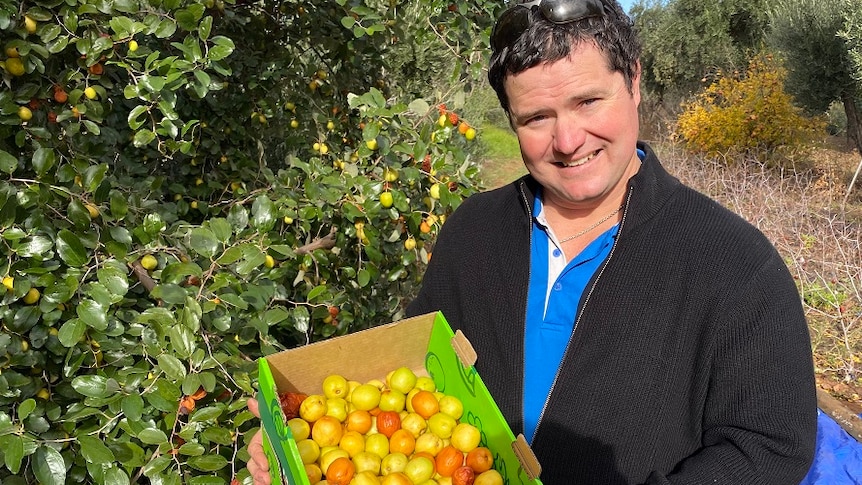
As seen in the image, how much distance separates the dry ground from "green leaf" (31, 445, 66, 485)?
4.64 m

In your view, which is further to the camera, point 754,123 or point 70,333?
point 754,123

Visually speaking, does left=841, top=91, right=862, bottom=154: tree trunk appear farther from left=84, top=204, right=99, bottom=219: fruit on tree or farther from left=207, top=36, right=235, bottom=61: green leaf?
left=84, top=204, right=99, bottom=219: fruit on tree

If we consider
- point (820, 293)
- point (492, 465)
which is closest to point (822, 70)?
point (820, 293)

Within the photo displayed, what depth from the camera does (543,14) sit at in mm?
1236

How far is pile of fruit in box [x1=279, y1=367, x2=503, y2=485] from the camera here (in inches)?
47.6

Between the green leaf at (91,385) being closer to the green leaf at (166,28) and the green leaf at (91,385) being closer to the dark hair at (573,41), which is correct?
the green leaf at (166,28)

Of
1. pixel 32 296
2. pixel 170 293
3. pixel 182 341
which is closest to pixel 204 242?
pixel 170 293

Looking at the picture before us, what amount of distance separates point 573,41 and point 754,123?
32.3 feet

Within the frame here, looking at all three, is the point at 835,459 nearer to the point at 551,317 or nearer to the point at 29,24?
the point at 551,317

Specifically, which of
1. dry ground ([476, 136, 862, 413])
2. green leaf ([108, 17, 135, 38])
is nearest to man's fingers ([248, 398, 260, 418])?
green leaf ([108, 17, 135, 38])

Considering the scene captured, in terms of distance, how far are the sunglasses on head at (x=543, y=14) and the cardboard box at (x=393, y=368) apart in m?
0.65

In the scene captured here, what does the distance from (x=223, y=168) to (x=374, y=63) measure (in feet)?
3.05

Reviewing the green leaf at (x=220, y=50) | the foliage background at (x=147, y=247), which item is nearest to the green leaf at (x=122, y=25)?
the foliage background at (x=147, y=247)

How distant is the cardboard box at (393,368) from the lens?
3.51 ft
